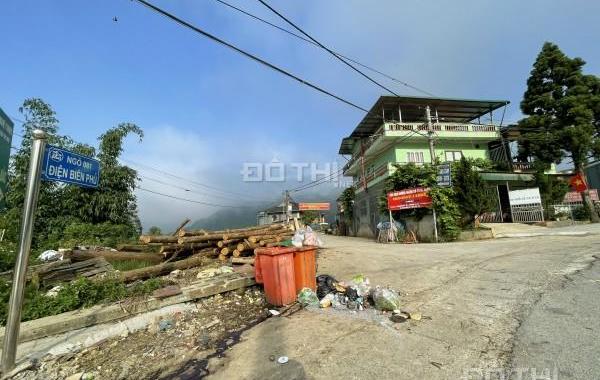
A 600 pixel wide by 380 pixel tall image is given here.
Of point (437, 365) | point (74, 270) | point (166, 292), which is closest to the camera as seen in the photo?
point (437, 365)

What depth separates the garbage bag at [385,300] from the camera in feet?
18.6

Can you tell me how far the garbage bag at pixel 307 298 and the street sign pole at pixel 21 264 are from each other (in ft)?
13.4

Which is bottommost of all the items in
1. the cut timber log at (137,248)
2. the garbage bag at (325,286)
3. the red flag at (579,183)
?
the garbage bag at (325,286)

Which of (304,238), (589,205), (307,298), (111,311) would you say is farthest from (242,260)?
(589,205)

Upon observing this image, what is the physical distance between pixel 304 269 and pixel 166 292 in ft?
8.92

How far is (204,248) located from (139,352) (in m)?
6.26

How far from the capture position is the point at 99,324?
5.62 metres

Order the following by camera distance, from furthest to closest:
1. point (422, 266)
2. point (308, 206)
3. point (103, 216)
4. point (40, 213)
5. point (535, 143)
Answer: point (308, 206)
point (535, 143)
point (103, 216)
point (40, 213)
point (422, 266)

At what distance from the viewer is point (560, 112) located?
23078 millimetres

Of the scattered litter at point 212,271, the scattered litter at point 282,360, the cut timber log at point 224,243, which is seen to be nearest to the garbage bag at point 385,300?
the scattered litter at point 282,360

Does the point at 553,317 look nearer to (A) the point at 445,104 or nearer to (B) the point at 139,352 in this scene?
(B) the point at 139,352

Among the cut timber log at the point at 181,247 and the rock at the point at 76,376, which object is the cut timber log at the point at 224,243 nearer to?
the cut timber log at the point at 181,247

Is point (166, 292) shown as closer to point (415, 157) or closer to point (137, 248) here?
point (137, 248)

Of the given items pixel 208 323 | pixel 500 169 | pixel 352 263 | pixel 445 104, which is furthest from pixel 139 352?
pixel 445 104
